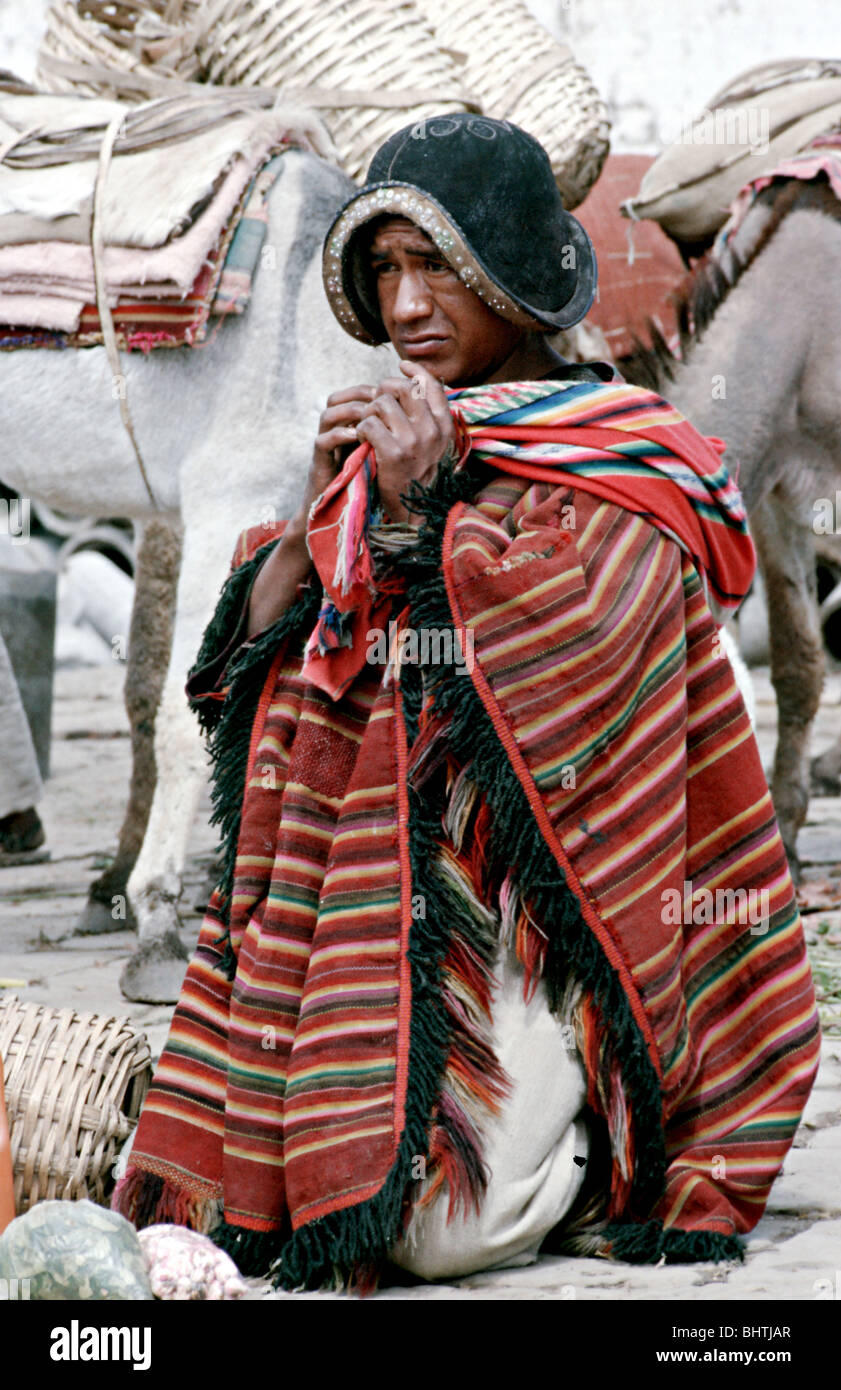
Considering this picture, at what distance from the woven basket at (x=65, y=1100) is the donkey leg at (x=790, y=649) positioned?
9.90ft

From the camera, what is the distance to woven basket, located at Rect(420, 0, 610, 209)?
4441mm

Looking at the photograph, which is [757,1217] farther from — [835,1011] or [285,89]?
[285,89]

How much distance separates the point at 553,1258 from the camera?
229 cm

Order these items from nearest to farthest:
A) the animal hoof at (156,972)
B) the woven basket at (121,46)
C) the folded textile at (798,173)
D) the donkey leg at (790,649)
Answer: the animal hoof at (156,972)
the folded textile at (798,173)
the woven basket at (121,46)
the donkey leg at (790,649)

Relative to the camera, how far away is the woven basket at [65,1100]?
2.37m

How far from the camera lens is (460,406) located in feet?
7.43

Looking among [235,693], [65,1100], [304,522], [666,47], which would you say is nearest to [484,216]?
[304,522]

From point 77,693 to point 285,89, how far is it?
6.67m

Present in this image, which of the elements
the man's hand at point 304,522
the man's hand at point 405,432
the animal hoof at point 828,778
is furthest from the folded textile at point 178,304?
the animal hoof at point 828,778

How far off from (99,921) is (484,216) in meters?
2.86

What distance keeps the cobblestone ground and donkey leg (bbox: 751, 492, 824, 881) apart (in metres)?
0.31

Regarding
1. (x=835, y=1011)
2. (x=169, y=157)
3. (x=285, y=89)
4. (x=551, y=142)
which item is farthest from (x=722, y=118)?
(x=835, y=1011)

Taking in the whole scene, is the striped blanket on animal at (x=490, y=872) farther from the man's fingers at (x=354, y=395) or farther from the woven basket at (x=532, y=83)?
the woven basket at (x=532, y=83)

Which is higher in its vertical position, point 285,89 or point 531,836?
point 285,89
